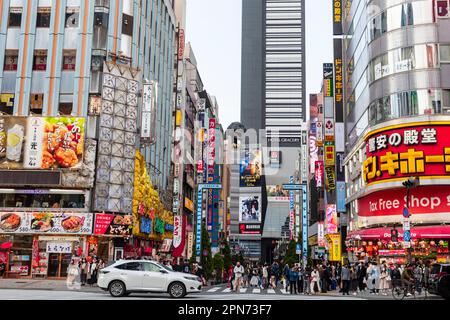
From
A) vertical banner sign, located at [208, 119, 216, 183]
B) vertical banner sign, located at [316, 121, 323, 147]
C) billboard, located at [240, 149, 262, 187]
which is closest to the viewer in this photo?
vertical banner sign, located at [316, 121, 323, 147]

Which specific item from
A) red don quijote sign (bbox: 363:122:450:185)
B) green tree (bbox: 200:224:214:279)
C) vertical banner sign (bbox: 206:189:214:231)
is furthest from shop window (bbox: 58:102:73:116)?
vertical banner sign (bbox: 206:189:214:231)

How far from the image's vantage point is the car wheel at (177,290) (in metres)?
21.0

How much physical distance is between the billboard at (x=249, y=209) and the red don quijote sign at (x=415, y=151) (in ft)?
319

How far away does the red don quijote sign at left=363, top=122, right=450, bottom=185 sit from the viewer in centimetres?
3994

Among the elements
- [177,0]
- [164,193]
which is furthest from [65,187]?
[177,0]

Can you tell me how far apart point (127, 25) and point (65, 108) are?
9573 millimetres

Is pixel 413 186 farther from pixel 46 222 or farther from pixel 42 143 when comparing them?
pixel 42 143

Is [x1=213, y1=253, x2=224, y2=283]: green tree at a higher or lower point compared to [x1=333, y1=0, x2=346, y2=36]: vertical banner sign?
lower

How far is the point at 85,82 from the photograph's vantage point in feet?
143

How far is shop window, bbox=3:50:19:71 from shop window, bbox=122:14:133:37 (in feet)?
31.0

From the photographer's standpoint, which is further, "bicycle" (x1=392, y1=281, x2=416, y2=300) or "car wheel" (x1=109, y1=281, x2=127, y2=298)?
"bicycle" (x1=392, y1=281, x2=416, y2=300)

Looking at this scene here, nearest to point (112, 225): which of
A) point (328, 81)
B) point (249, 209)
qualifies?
point (328, 81)

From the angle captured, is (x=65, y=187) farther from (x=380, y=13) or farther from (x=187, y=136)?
(x=187, y=136)

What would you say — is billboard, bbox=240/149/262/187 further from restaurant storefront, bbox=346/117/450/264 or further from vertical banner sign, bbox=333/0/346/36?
restaurant storefront, bbox=346/117/450/264
